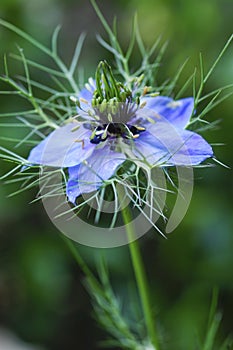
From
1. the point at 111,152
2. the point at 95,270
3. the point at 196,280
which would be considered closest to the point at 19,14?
the point at 95,270

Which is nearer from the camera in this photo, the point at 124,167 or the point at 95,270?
the point at 124,167

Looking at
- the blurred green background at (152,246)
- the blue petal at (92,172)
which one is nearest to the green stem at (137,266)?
the blue petal at (92,172)

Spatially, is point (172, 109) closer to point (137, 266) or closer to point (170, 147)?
point (170, 147)

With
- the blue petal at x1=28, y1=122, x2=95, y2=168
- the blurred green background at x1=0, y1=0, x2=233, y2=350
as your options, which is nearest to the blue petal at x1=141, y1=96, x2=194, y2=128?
the blue petal at x1=28, y1=122, x2=95, y2=168

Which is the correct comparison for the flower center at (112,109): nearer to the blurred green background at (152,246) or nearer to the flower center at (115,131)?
the flower center at (115,131)

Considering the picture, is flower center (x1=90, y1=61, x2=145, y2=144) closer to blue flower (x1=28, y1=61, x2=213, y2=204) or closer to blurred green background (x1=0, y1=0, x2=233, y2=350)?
blue flower (x1=28, y1=61, x2=213, y2=204)

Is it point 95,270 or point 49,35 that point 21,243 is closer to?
point 95,270
